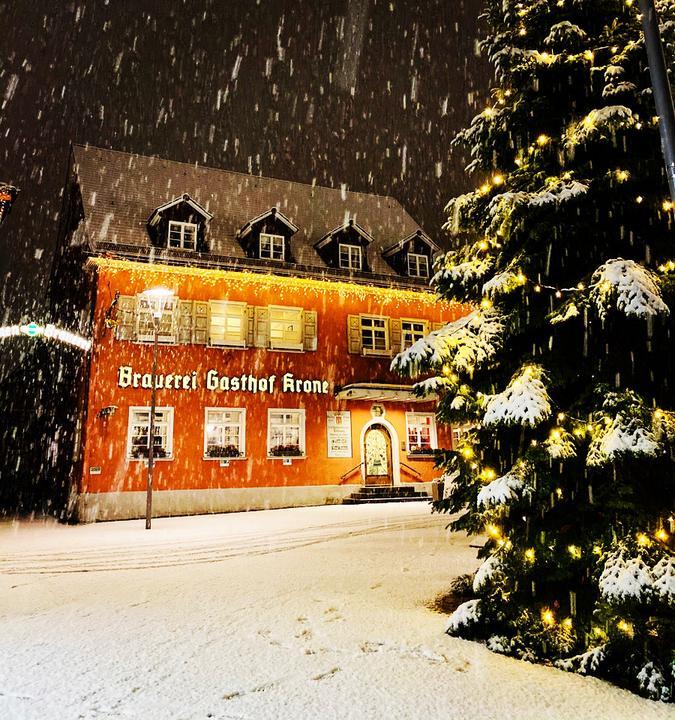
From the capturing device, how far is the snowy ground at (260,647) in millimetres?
3496

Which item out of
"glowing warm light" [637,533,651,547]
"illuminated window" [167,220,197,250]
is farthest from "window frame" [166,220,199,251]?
"glowing warm light" [637,533,651,547]

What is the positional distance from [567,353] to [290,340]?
616 inches

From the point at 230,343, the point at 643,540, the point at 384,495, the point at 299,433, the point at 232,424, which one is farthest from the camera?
the point at 384,495

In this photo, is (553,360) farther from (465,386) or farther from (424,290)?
(424,290)

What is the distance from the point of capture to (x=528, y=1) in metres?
5.81

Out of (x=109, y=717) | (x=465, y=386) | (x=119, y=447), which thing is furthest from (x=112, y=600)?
(x=119, y=447)

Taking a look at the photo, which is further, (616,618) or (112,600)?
(112,600)

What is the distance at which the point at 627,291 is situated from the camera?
4.12m

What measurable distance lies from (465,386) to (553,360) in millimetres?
863

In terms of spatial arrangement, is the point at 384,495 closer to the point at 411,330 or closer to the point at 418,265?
the point at 411,330

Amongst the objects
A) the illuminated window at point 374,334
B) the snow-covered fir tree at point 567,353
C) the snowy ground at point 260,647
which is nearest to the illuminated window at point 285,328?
the illuminated window at point 374,334

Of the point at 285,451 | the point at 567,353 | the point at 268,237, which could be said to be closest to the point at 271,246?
the point at 268,237

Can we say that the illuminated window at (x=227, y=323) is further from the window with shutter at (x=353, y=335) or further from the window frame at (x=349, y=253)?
the window frame at (x=349, y=253)

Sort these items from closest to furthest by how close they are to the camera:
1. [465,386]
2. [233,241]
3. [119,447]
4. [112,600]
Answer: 1. [465,386]
2. [112,600]
3. [119,447]
4. [233,241]
